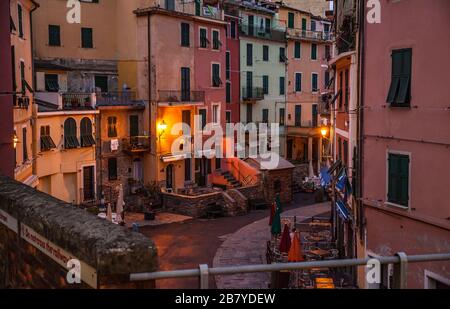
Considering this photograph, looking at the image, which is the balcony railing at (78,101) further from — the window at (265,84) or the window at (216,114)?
the window at (265,84)

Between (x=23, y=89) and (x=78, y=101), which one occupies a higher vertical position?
(x=23, y=89)

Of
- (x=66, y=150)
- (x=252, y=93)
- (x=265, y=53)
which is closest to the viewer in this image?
(x=66, y=150)

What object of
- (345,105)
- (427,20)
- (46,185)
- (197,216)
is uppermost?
(427,20)

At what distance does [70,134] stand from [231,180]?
1449 cm

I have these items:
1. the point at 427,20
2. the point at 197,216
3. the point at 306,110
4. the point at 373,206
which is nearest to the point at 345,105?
the point at 373,206

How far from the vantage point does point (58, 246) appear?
6.58 m

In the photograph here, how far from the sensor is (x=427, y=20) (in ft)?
53.6

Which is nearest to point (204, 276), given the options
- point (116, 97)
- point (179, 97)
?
point (116, 97)

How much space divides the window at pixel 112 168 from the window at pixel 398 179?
76.5 ft

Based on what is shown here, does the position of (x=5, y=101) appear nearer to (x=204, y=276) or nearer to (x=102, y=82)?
(x=204, y=276)

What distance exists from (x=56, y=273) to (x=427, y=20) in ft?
44.2

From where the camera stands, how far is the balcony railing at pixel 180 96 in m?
39.7
